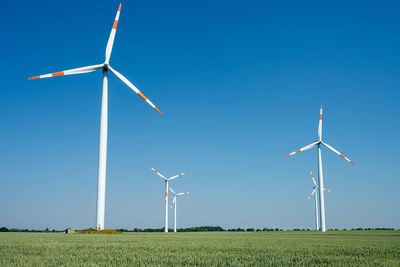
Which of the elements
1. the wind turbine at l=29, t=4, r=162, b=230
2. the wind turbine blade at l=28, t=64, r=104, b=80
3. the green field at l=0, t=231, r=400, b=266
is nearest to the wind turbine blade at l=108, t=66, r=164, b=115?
the wind turbine at l=29, t=4, r=162, b=230

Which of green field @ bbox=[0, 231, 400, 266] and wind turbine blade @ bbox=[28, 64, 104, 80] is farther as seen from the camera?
wind turbine blade @ bbox=[28, 64, 104, 80]

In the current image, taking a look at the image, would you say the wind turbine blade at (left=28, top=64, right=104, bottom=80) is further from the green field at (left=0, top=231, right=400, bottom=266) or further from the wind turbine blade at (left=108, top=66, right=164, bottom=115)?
the green field at (left=0, top=231, right=400, bottom=266)

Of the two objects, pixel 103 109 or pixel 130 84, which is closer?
pixel 103 109

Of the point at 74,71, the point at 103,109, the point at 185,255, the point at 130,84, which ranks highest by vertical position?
the point at 74,71

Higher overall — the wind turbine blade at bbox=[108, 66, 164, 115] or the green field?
the wind turbine blade at bbox=[108, 66, 164, 115]

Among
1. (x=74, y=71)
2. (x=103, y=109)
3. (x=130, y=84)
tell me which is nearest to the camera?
(x=103, y=109)

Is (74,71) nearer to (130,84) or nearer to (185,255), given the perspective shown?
(130,84)

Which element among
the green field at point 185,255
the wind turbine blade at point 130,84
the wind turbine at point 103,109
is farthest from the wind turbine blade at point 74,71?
the green field at point 185,255

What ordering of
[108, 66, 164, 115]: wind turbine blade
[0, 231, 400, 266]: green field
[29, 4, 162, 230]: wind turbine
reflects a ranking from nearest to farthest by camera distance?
1. [0, 231, 400, 266]: green field
2. [29, 4, 162, 230]: wind turbine
3. [108, 66, 164, 115]: wind turbine blade

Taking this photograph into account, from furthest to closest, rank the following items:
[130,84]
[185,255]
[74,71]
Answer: [130,84] → [74,71] → [185,255]

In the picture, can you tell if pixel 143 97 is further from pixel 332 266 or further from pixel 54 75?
pixel 332 266

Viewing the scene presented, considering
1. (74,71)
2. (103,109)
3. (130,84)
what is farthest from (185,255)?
(130,84)

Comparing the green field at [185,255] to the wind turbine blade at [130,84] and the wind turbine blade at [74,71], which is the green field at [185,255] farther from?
the wind turbine blade at [130,84]

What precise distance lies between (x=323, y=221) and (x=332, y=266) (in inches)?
2831
